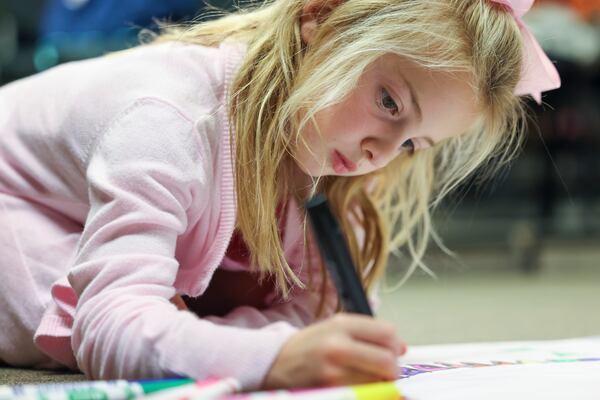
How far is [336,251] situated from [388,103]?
0.21 meters

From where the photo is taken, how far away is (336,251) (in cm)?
48

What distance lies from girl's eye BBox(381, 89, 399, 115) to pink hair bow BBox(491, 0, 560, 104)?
14cm

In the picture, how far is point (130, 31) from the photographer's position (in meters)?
1.65

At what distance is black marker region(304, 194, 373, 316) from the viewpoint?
0.47 m

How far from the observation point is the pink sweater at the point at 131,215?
A: 498mm

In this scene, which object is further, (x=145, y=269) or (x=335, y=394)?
(x=145, y=269)

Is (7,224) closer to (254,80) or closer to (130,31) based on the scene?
(254,80)

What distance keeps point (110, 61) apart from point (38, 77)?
0.33ft

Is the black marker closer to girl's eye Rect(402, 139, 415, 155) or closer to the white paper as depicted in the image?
the white paper

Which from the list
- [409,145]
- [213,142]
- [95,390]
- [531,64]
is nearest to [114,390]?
[95,390]

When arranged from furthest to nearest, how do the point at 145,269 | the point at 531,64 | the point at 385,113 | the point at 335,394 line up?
the point at 531,64, the point at 385,113, the point at 145,269, the point at 335,394

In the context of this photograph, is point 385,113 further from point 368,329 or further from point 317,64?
point 368,329

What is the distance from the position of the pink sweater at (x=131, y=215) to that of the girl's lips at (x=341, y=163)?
82 mm

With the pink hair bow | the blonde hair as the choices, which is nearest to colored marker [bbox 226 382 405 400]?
the blonde hair
